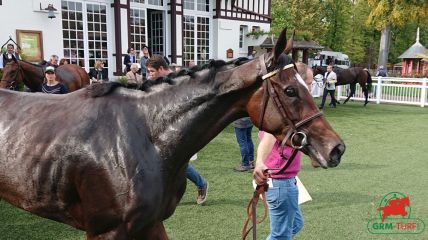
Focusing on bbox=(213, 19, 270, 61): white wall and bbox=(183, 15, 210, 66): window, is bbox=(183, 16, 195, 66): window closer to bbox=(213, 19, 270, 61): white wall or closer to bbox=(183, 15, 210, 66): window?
bbox=(183, 15, 210, 66): window

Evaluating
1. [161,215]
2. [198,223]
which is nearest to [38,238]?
[198,223]

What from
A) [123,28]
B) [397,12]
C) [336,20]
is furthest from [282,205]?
[336,20]

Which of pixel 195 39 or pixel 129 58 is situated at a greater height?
pixel 195 39

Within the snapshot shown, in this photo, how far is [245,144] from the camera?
22.2ft

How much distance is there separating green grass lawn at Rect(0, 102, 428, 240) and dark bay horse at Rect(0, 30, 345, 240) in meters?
1.95

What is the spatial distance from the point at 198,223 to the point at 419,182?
12.8 feet

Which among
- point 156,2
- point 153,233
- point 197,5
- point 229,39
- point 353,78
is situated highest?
point 197,5

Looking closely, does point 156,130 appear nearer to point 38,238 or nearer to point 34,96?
point 34,96

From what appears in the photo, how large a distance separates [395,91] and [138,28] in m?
13.0

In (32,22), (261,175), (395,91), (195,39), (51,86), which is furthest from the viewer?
(195,39)

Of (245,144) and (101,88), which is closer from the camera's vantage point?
(101,88)

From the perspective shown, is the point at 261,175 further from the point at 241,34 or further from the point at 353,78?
the point at 241,34

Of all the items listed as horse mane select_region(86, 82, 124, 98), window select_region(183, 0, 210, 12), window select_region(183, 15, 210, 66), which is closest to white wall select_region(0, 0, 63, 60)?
window select_region(183, 15, 210, 66)

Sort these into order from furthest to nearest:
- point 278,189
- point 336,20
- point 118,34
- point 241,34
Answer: point 336,20
point 241,34
point 118,34
point 278,189
